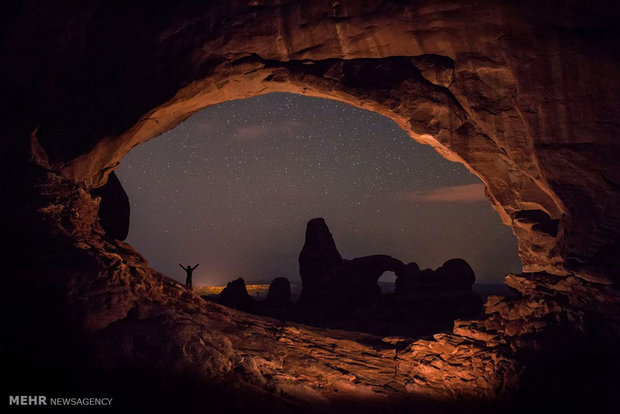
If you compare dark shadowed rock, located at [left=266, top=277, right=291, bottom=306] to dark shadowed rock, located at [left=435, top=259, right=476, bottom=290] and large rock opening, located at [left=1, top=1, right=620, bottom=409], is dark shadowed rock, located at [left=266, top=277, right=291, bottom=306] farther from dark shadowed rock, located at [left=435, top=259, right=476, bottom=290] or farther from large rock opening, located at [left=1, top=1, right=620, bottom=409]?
large rock opening, located at [left=1, top=1, right=620, bottom=409]

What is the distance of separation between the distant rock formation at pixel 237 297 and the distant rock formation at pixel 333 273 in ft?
20.8

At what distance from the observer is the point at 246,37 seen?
8297 millimetres

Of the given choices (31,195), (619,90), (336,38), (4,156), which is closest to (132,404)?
(31,195)

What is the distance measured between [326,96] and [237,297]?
21.9m

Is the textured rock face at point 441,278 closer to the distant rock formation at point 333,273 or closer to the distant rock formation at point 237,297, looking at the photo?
the distant rock formation at point 333,273

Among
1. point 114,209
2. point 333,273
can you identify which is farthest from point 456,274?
point 114,209

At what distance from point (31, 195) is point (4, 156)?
51.2 inches

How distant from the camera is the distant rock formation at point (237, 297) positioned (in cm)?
2752

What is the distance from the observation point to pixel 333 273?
109 feet

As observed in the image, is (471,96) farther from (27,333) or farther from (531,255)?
(27,333)

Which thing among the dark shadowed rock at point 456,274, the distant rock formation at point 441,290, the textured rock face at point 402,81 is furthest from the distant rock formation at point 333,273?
the textured rock face at point 402,81

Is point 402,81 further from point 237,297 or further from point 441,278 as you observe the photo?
point 441,278

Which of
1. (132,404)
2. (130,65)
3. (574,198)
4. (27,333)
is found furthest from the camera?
(130,65)

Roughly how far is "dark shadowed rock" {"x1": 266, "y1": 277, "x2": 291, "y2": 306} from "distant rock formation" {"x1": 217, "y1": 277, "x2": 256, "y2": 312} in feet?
10.2
